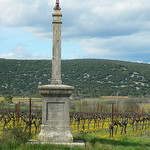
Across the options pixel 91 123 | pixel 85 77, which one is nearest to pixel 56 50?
pixel 91 123

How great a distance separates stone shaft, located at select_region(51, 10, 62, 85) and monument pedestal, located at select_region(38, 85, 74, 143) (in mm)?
548

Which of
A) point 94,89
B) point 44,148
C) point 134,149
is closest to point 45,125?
point 44,148

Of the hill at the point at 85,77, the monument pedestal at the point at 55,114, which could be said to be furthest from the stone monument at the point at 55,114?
the hill at the point at 85,77

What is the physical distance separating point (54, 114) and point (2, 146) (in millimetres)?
1978

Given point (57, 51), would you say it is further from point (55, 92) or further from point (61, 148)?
point (61, 148)

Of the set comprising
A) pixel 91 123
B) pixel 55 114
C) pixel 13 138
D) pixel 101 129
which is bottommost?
pixel 91 123

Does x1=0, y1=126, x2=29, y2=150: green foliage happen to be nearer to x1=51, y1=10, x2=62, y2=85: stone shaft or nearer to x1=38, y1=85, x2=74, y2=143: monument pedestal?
x1=38, y1=85, x2=74, y2=143: monument pedestal

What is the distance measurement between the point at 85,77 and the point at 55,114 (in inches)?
4313

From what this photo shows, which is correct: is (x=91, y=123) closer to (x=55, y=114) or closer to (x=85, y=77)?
(x=55, y=114)

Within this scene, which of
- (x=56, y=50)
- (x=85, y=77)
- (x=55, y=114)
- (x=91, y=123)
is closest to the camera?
(x=55, y=114)

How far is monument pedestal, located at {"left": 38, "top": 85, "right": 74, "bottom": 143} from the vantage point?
8648 millimetres

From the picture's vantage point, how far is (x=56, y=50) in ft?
30.5

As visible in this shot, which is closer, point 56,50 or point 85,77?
point 56,50

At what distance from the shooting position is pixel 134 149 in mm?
9312
